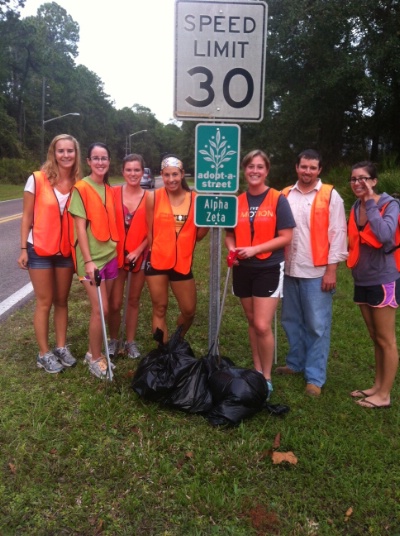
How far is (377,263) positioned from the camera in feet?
12.1

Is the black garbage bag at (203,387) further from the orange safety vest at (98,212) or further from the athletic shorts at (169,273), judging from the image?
the orange safety vest at (98,212)

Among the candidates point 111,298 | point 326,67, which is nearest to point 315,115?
point 326,67

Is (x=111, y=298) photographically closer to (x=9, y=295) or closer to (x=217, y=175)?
(x=217, y=175)

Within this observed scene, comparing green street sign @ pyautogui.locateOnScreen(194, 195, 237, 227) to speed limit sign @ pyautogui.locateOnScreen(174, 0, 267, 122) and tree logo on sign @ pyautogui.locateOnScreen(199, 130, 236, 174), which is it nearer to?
tree logo on sign @ pyautogui.locateOnScreen(199, 130, 236, 174)

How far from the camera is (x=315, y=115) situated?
65.9 feet

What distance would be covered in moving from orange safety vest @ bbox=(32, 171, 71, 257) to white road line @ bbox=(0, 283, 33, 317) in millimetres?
2355

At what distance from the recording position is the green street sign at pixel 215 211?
3.65 meters

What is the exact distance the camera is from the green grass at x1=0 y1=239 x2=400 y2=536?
8.61ft

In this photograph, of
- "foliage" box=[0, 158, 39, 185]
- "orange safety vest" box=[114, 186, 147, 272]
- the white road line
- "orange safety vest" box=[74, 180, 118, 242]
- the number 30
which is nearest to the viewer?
the number 30

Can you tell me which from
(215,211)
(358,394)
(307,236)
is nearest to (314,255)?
(307,236)

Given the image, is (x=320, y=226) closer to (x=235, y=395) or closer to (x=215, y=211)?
(x=215, y=211)

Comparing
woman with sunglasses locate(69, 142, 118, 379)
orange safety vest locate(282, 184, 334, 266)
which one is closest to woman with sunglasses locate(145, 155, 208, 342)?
woman with sunglasses locate(69, 142, 118, 379)

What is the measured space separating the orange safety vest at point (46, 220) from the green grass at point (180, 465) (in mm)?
1115

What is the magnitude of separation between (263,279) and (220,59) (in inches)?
65.4
